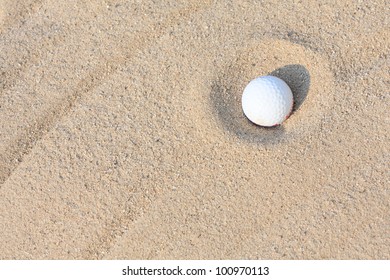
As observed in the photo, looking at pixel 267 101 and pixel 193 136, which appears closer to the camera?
pixel 267 101

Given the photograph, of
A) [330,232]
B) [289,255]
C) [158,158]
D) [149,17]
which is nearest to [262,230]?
[289,255]

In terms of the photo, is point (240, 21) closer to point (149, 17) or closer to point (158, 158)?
point (149, 17)

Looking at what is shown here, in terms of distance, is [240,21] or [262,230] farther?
[240,21]

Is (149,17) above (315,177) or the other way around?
above
